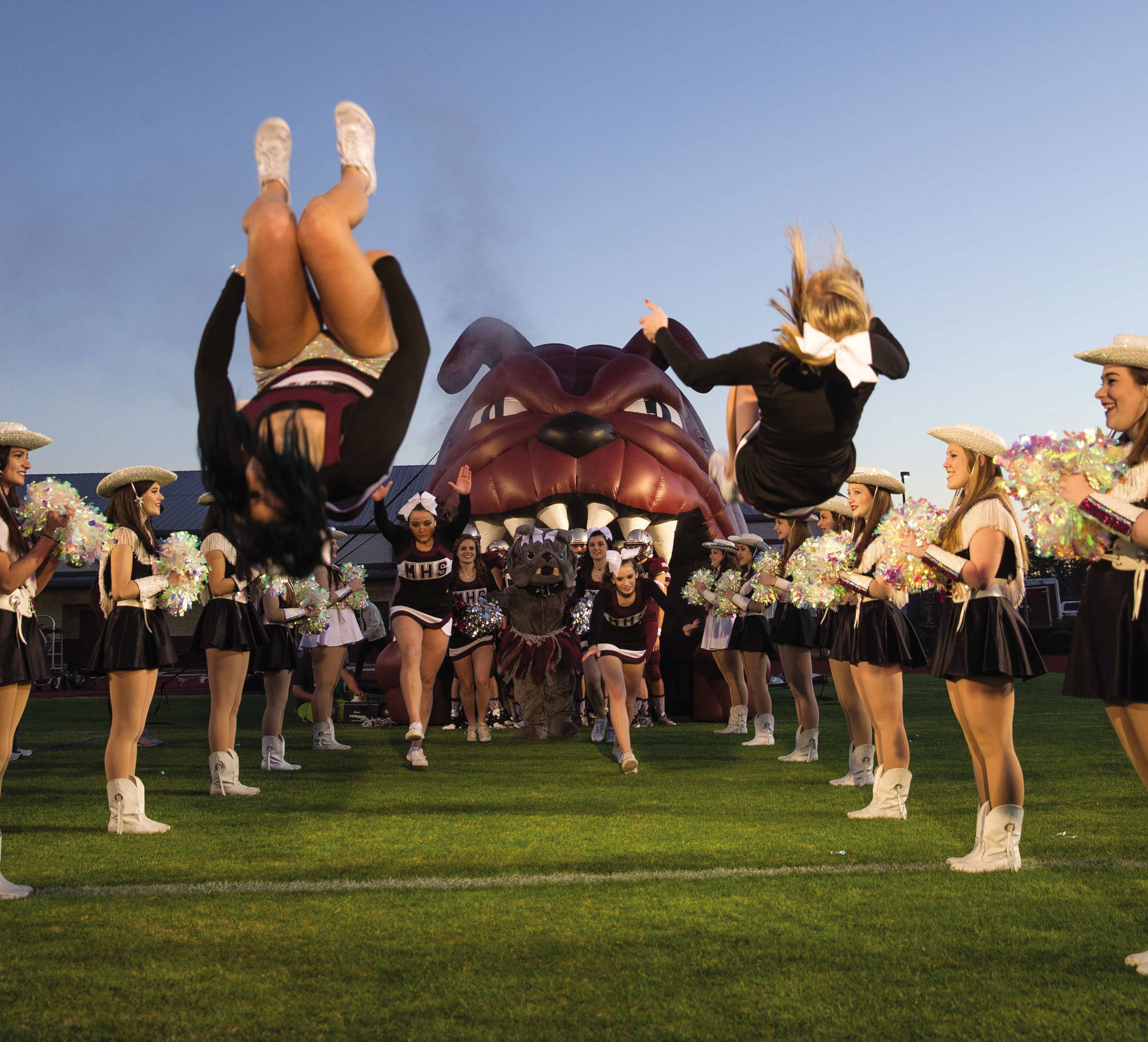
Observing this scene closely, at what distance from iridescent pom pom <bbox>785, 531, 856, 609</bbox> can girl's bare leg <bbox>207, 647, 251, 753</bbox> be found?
3873 mm

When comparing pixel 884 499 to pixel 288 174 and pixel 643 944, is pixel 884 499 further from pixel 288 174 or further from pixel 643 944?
pixel 288 174

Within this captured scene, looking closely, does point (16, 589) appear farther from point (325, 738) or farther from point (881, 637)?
point (325, 738)

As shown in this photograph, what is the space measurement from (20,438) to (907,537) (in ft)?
13.5

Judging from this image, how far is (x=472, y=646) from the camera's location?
11492 millimetres

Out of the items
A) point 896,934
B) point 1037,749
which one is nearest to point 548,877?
point 896,934

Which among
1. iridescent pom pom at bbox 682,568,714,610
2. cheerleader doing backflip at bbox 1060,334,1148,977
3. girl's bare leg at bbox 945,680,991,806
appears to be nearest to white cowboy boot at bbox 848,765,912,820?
girl's bare leg at bbox 945,680,991,806

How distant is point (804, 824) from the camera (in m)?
6.46

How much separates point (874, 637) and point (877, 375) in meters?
4.47

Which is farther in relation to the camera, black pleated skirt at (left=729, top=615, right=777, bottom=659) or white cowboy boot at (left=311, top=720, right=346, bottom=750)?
white cowboy boot at (left=311, top=720, right=346, bottom=750)

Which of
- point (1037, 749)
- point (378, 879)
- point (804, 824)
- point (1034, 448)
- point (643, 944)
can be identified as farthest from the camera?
point (1037, 749)

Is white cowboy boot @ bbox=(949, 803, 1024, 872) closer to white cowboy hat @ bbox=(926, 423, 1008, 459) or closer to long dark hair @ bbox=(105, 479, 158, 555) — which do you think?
white cowboy hat @ bbox=(926, 423, 1008, 459)

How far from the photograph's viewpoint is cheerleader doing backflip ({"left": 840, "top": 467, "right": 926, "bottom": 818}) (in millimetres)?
6598

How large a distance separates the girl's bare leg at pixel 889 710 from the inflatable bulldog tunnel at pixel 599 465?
Result: 5673 millimetres

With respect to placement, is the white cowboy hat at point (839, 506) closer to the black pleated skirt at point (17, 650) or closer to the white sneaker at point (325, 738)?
the black pleated skirt at point (17, 650)
